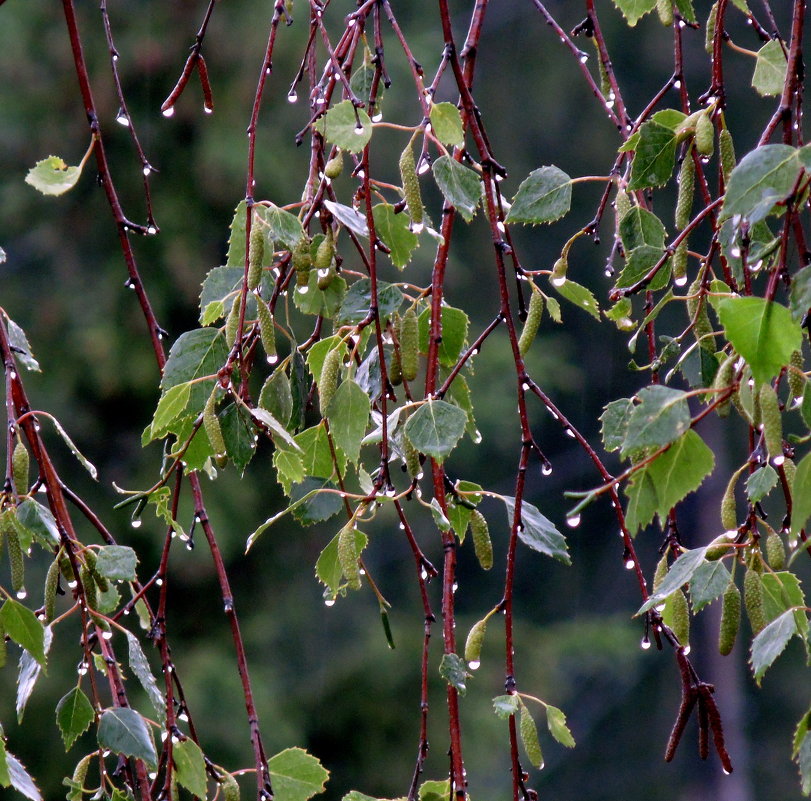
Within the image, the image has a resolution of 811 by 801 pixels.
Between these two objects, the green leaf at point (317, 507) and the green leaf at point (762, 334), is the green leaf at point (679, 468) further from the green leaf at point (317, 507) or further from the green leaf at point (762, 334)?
the green leaf at point (317, 507)

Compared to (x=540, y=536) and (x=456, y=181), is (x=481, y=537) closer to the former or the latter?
(x=540, y=536)

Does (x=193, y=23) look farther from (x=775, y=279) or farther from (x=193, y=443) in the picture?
(x=775, y=279)

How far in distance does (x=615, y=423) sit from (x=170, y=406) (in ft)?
0.99

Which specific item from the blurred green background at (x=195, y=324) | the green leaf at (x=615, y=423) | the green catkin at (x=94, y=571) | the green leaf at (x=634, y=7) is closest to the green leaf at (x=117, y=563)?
the green catkin at (x=94, y=571)

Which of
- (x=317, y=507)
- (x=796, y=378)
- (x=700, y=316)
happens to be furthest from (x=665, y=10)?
(x=317, y=507)

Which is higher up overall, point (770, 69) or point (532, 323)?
point (770, 69)

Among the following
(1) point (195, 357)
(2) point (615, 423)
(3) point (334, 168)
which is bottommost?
(2) point (615, 423)

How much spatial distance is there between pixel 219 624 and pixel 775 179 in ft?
11.8

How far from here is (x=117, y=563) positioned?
2.35 feet

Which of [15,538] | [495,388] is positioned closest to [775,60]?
[15,538]

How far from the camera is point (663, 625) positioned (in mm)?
702

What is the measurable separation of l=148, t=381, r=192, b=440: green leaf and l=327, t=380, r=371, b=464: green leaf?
96 mm

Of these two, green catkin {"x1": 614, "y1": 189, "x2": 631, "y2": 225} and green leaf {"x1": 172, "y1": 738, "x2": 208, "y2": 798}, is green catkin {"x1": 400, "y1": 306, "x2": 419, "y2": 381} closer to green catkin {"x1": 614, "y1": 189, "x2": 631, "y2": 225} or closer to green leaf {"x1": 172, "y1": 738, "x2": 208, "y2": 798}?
green catkin {"x1": 614, "y1": 189, "x2": 631, "y2": 225}

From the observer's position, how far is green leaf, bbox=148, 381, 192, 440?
2.25 ft
